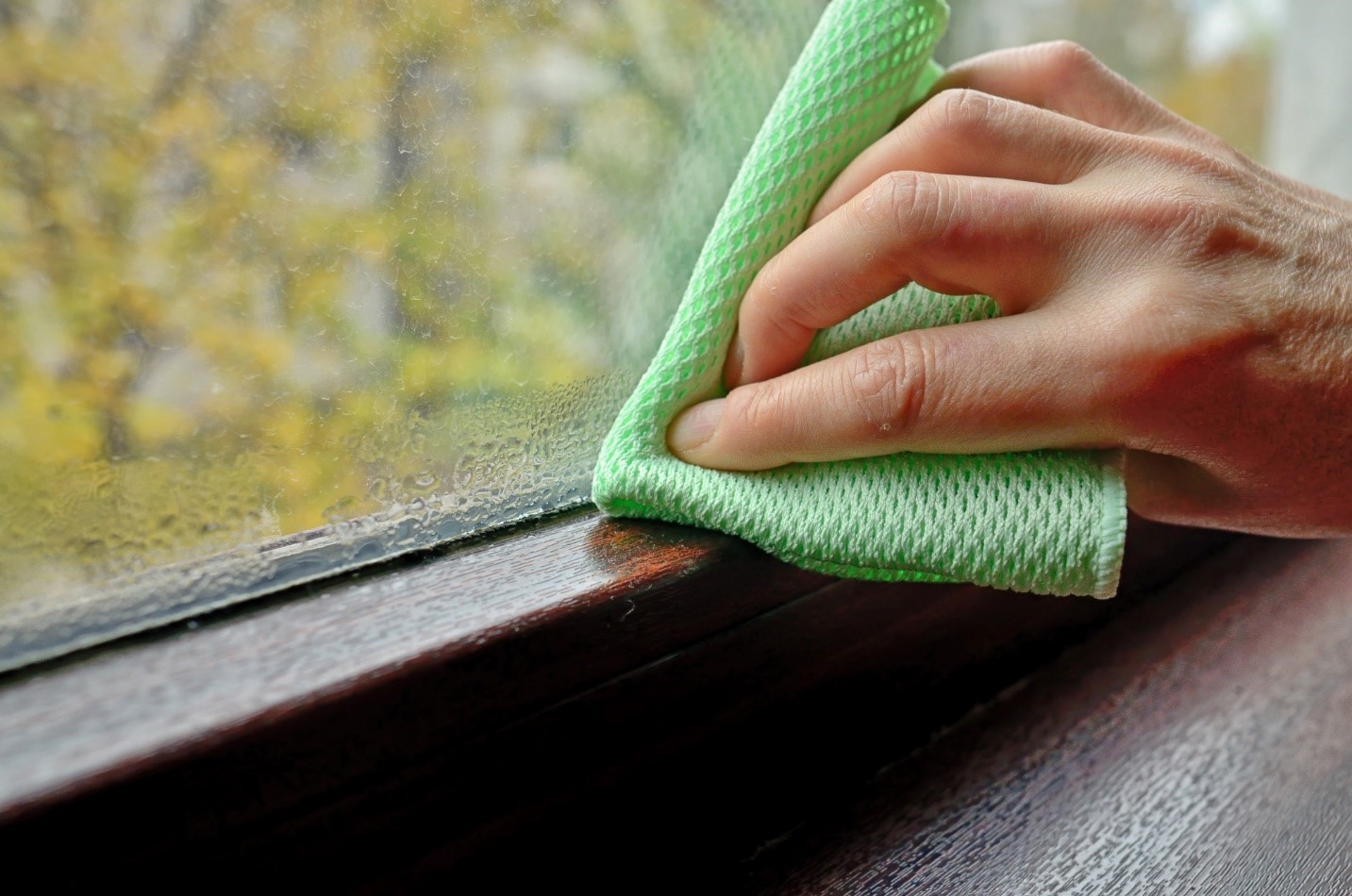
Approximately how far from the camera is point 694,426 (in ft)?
1.04

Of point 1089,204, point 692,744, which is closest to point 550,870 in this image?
point 692,744

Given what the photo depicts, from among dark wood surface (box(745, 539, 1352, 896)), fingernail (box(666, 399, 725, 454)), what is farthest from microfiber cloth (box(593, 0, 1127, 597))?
→ dark wood surface (box(745, 539, 1352, 896))

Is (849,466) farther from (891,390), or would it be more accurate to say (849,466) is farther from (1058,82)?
(1058,82)

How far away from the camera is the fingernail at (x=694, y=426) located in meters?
0.32

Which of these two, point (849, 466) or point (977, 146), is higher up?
point (977, 146)

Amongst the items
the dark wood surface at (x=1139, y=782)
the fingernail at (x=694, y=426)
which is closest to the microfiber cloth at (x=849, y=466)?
the fingernail at (x=694, y=426)

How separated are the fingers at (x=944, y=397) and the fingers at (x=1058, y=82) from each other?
0.12m

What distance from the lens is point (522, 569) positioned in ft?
0.94

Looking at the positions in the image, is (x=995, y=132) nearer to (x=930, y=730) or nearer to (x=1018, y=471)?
(x=1018, y=471)

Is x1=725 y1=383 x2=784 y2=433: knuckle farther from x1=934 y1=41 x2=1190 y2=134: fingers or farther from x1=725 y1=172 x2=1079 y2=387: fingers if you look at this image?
x1=934 y1=41 x2=1190 y2=134: fingers

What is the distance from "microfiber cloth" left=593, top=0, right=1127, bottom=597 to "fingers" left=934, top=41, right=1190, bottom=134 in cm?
4

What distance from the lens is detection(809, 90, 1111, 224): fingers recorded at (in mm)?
314

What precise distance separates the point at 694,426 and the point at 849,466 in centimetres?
6

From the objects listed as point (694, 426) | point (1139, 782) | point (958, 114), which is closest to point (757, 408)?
point (694, 426)
